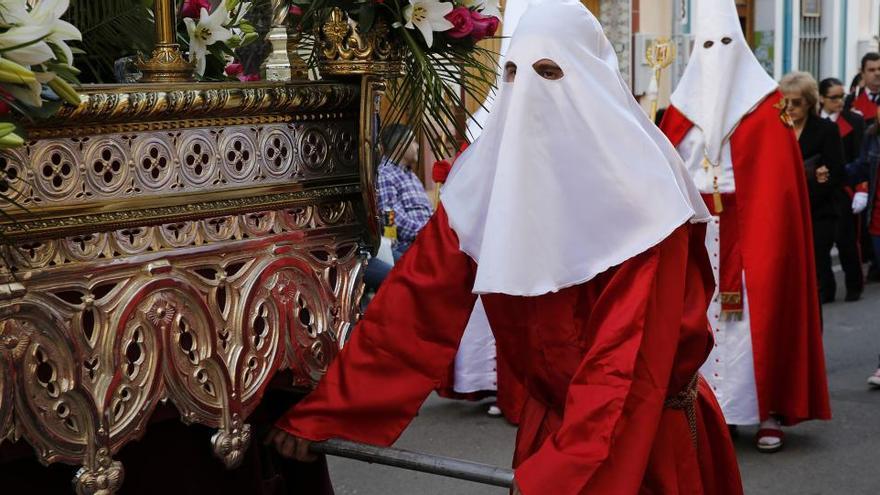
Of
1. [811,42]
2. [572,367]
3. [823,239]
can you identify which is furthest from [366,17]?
[811,42]

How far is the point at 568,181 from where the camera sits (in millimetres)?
2627

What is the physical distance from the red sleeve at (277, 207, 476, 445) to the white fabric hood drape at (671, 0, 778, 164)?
9.83 ft

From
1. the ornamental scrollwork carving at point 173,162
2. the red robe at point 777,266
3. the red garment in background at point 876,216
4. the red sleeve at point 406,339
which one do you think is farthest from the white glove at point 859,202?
the ornamental scrollwork carving at point 173,162

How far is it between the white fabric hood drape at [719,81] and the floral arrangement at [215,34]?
10.5 feet

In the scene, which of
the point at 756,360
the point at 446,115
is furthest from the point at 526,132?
the point at 756,360

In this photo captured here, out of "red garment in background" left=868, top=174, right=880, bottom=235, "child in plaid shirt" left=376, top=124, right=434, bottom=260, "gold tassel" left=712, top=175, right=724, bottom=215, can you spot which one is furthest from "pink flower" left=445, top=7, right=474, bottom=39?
"red garment in background" left=868, top=174, right=880, bottom=235

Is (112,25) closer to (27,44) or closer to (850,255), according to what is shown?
(27,44)

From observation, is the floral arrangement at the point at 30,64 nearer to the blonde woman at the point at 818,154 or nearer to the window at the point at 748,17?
the blonde woman at the point at 818,154

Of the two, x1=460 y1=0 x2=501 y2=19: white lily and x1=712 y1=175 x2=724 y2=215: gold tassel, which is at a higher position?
x1=460 y1=0 x2=501 y2=19: white lily

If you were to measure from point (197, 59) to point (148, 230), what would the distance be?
658 millimetres

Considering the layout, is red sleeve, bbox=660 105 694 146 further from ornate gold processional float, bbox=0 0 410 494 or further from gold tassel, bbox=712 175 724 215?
ornate gold processional float, bbox=0 0 410 494

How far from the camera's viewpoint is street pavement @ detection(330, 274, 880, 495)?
511 centimetres

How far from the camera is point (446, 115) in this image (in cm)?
268

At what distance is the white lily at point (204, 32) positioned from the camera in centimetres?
264
